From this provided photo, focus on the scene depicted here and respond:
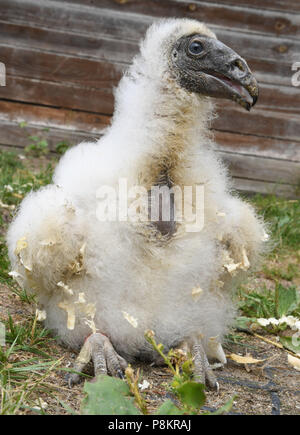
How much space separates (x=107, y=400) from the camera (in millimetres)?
1969

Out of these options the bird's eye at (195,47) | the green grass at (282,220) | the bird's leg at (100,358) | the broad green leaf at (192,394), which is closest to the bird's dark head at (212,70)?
the bird's eye at (195,47)

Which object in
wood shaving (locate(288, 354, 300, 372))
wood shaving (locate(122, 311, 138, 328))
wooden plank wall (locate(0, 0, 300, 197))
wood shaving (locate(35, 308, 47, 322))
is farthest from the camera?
wooden plank wall (locate(0, 0, 300, 197))

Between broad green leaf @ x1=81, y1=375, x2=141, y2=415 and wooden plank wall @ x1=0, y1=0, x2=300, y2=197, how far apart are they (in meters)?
4.36

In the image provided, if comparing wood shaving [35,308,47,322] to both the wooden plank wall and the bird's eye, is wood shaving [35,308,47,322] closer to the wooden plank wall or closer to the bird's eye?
the bird's eye

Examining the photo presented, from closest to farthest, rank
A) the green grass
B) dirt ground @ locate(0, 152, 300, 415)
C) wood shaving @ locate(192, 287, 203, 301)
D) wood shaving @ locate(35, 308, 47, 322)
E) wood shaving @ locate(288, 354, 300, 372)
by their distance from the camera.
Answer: dirt ground @ locate(0, 152, 300, 415)
wood shaving @ locate(192, 287, 203, 301)
wood shaving @ locate(35, 308, 47, 322)
wood shaving @ locate(288, 354, 300, 372)
the green grass

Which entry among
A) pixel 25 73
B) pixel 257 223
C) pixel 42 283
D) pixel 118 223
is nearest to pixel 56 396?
pixel 42 283

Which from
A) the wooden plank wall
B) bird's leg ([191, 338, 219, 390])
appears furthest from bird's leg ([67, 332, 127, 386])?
the wooden plank wall

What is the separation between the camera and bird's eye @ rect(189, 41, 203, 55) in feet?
8.95

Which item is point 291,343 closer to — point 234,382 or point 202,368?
point 234,382

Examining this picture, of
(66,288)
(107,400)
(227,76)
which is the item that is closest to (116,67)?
(227,76)

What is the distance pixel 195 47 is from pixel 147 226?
94 cm

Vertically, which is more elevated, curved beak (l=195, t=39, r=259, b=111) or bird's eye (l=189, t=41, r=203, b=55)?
bird's eye (l=189, t=41, r=203, b=55)

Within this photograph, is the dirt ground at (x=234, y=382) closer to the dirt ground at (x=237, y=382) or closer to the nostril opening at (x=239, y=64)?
the dirt ground at (x=237, y=382)

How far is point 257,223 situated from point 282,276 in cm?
183
